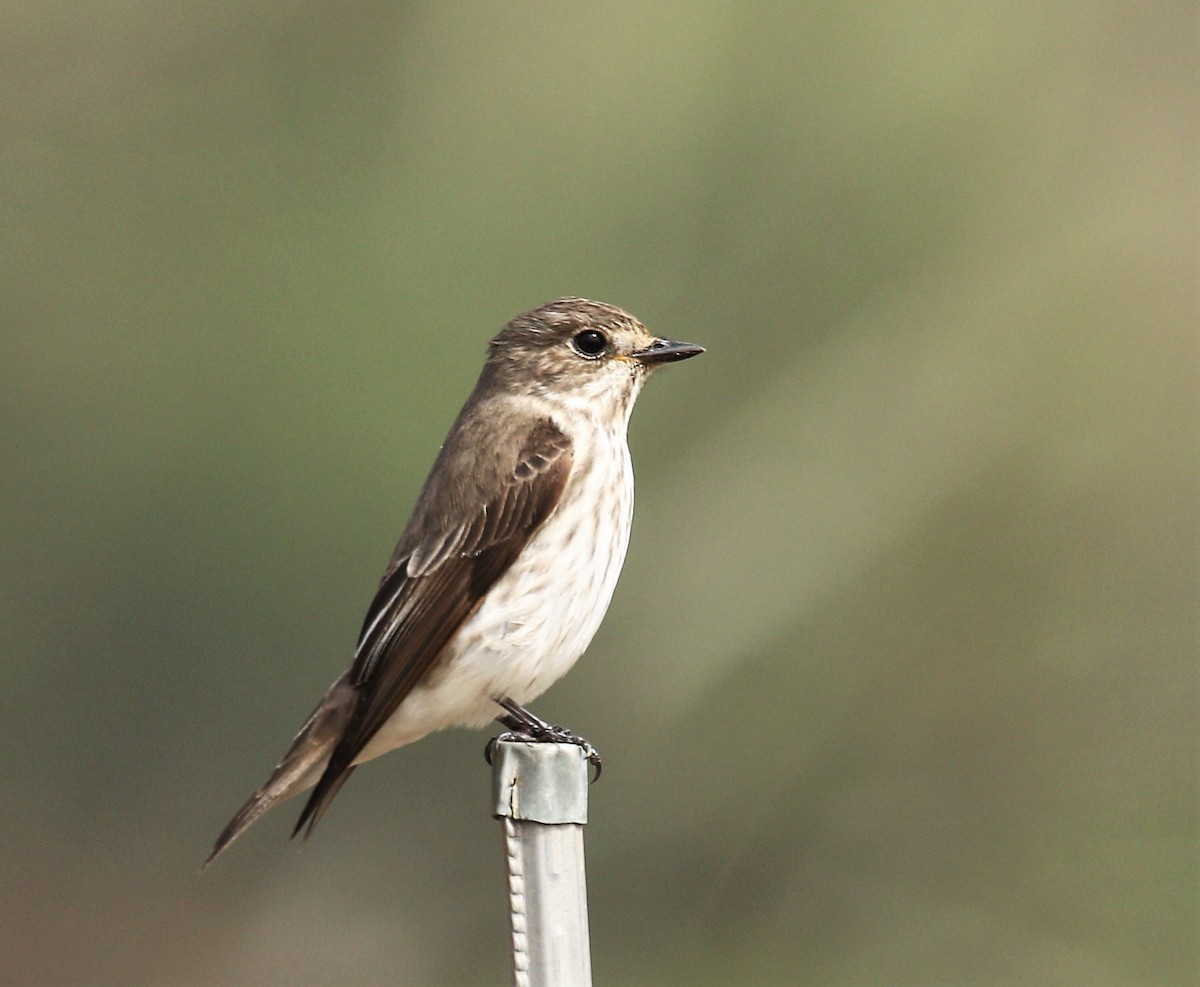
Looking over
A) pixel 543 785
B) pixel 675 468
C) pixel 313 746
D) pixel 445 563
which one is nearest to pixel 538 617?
pixel 445 563

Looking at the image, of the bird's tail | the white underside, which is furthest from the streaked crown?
the bird's tail

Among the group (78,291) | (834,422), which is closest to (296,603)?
(78,291)

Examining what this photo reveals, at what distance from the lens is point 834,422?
7531mm

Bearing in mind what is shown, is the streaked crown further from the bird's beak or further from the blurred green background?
the blurred green background

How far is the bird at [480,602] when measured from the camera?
3436 millimetres

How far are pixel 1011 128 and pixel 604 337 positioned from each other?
5.34 metres

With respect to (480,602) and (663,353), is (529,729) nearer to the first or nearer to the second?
(480,602)

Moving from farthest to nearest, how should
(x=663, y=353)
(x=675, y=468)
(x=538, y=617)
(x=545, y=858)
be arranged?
(x=675, y=468)
(x=663, y=353)
(x=538, y=617)
(x=545, y=858)

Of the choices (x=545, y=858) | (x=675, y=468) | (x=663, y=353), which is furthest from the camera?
(x=675, y=468)

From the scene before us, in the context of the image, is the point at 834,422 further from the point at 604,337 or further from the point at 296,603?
the point at 604,337

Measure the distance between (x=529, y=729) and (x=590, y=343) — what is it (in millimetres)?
911

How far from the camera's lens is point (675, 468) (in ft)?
23.8

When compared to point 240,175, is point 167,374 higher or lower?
lower

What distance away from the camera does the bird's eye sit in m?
3.83
